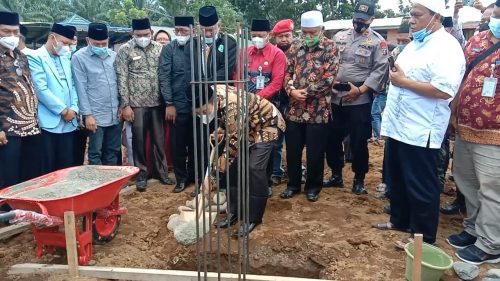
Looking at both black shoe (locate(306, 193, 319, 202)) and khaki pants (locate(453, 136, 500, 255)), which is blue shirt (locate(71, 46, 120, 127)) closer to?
black shoe (locate(306, 193, 319, 202))

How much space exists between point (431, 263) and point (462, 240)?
0.70m

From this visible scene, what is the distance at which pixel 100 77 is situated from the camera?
16.3 ft

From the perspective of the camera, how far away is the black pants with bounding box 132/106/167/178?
5.31 m

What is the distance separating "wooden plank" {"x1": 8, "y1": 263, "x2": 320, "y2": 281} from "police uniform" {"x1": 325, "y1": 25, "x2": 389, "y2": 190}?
7.24ft

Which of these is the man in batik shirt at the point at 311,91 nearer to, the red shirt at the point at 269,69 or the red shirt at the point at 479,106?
the red shirt at the point at 269,69

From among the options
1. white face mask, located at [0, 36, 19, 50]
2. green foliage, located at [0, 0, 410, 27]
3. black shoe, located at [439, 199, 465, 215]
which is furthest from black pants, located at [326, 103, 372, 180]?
green foliage, located at [0, 0, 410, 27]

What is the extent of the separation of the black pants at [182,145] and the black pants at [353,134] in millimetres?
1743

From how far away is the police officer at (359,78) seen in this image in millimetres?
4684

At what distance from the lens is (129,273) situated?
3254mm

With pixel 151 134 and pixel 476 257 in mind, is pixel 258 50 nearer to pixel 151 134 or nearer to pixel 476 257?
pixel 151 134

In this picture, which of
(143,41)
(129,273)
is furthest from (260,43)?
(129,273)

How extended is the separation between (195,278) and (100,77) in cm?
284

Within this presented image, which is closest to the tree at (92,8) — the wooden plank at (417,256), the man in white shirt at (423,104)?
the man in white shirt at (423,104)

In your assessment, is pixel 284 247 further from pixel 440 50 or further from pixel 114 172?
pixel 440 50
